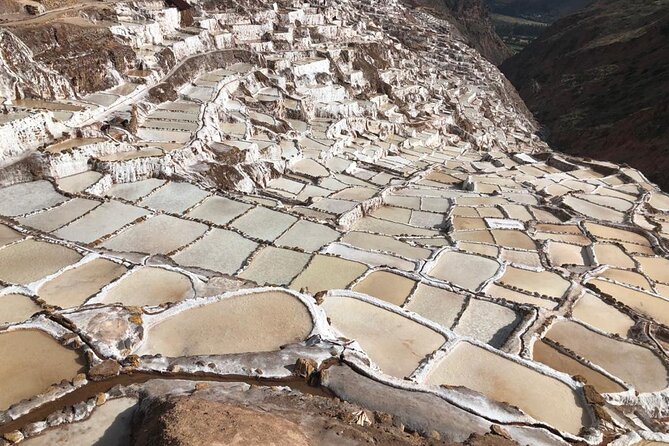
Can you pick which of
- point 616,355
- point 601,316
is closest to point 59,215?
point 616,355

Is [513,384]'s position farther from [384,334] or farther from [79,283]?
[79,283]

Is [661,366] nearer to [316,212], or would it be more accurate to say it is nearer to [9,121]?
[316,212]

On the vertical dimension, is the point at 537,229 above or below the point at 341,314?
below

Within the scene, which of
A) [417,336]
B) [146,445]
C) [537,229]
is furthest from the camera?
[537,229]

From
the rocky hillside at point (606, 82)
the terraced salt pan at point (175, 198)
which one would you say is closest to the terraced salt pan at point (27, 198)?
the terraced salt pan at point (175, 198)

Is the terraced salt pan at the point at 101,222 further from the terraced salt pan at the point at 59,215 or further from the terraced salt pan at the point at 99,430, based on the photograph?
the terraced salt pan at the point at 99,430

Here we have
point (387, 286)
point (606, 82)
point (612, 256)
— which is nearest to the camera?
point (387, 286)

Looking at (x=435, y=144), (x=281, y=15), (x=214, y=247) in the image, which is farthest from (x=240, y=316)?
(x=281, y=15)
